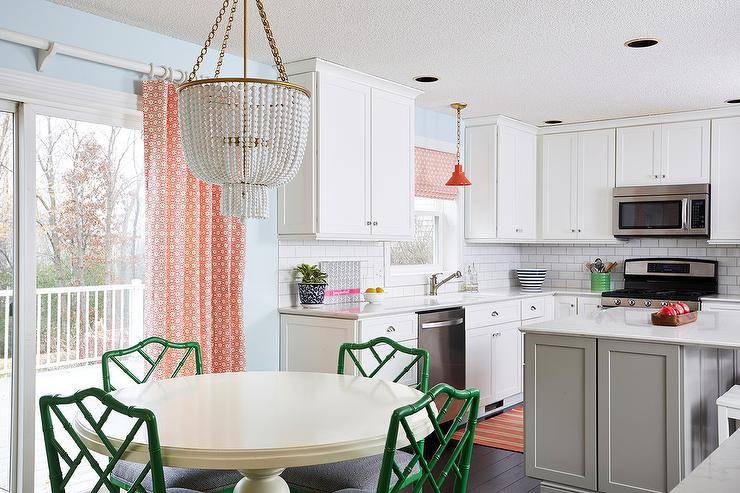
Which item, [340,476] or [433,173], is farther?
[433,173]

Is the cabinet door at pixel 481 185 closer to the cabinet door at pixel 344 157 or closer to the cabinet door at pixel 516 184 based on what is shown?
the cabinet door at pixel 516 184

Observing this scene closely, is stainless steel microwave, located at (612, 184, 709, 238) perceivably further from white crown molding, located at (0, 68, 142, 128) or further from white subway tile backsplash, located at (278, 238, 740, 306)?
white crown molding, located at (0, 68, 142, 128)

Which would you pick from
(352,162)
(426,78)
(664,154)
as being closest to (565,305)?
(664,154)

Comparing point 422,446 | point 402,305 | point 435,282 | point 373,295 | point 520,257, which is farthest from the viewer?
point 520,257

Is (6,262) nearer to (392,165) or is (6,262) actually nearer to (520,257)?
(392,165)

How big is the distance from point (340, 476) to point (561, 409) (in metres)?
1.54

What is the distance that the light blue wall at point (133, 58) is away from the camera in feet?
10.3

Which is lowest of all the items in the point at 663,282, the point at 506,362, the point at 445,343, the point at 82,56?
the point at 506,362

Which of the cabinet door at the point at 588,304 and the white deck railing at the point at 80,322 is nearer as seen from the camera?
the white deck railing at the point at 80,322

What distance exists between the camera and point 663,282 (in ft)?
20.2

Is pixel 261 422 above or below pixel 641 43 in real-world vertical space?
below

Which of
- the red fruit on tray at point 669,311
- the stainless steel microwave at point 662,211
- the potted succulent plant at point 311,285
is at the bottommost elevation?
the red fruit on tray at point 669,311

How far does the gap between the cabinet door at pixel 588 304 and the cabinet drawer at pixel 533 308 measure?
336 mm

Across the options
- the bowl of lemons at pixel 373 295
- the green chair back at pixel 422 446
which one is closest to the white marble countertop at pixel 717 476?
the green chair back at pixel 422 446
